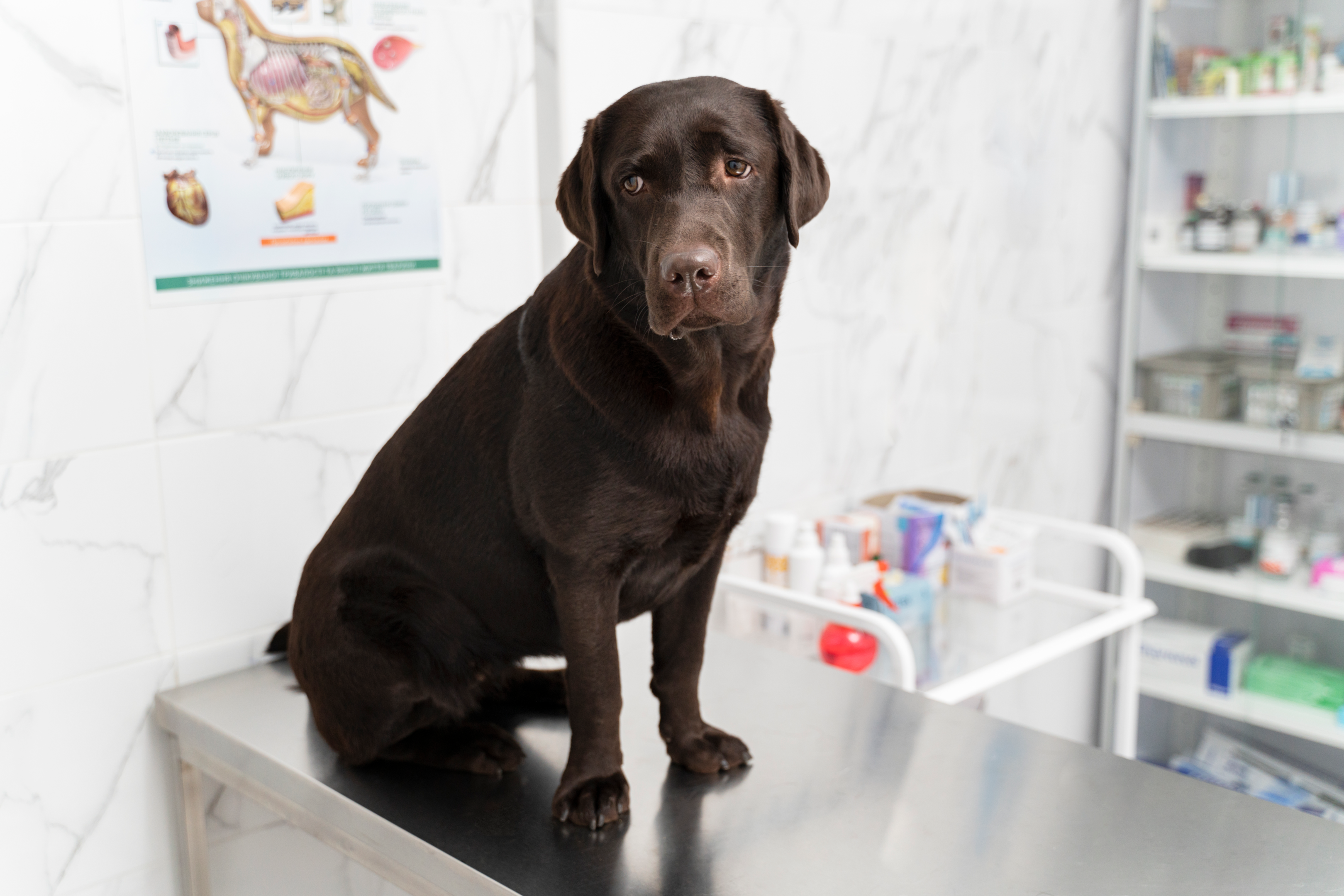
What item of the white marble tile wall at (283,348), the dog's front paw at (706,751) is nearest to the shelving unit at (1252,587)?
the white marble tile wall at (283,348)

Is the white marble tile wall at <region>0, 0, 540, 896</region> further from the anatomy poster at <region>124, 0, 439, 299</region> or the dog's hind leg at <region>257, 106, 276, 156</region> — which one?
the dog's hind leg at <region>257, 106, 276, 156</region>

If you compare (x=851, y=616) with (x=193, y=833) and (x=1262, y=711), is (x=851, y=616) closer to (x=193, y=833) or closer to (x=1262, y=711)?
(x=193, y=833)

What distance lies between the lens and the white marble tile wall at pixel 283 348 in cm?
123

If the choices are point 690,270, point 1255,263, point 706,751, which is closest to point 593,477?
point 690,270

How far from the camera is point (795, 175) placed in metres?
0.94

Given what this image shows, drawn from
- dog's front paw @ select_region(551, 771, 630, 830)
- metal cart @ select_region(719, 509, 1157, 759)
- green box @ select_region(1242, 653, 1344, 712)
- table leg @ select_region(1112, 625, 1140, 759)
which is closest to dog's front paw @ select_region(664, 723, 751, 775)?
dog's front paw @ select_region(551, 771, 630, 830)

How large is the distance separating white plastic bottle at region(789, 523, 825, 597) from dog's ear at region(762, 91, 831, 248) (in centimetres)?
98

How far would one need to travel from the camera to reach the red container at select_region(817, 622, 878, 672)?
180 cm

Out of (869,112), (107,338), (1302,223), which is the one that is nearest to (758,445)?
(107,338)

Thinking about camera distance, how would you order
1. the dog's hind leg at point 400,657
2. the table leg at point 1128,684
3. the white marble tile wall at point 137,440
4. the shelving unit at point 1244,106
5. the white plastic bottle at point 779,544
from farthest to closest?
the shelving unit at point 1244,106 < the table leg at point 1128,684 < the white plastic bottle at point 779,544 < the white marble tile wall at point 137,440 < the dog's hind leg at point 400,657

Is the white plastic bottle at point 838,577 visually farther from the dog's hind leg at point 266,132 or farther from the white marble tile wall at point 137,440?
the dog's hind leg at point 266,132

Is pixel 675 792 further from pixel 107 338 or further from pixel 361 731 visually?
pixel 107 338

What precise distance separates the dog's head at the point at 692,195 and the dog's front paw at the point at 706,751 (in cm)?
46

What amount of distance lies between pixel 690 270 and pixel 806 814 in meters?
0.55
